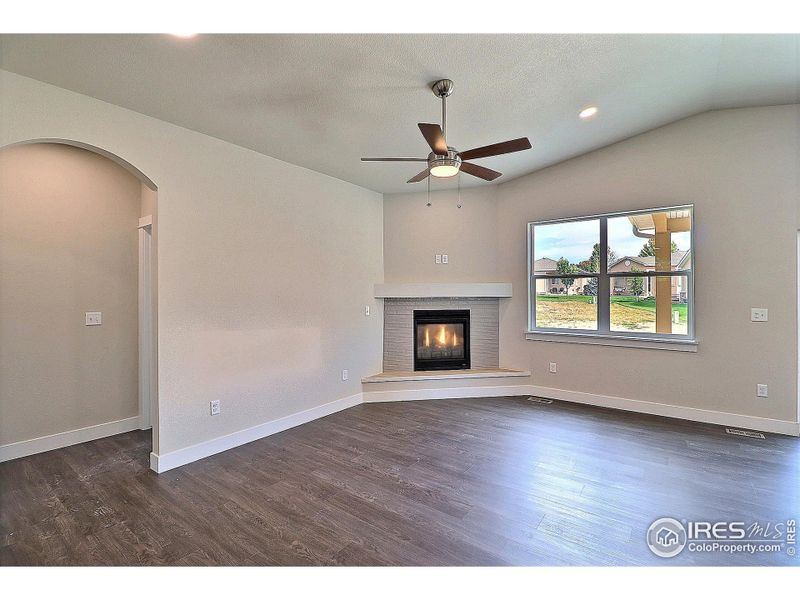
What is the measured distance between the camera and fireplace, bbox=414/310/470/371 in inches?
199

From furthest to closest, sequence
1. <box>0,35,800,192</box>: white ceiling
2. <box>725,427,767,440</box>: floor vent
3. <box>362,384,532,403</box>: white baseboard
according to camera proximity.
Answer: <box>362,384,532,403</box>: white baseboard → <box>725,427,767,440</box>: floor vent → <box>0,35,800,192</box>: white ceiling

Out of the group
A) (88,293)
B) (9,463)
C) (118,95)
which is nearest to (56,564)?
(9,463)

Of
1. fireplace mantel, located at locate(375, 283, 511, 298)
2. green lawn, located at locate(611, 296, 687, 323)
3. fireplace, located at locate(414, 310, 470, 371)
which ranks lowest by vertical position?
fireplace, located at locate(414, 310, 470, 371)

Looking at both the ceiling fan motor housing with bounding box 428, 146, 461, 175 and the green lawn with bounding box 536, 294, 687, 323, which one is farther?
the green lawn with bounding box 536, 294, 687, 323

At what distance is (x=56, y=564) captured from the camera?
5.87 feet

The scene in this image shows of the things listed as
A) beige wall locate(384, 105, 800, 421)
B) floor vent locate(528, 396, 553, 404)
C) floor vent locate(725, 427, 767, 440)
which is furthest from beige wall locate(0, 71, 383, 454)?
floor vent locate(725, 427, 767, 440)

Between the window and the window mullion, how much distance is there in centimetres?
1

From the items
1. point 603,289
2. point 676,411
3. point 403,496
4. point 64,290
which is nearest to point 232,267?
point 64,290

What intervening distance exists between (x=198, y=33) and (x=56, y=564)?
2.75 metres

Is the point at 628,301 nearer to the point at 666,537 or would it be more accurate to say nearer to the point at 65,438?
the point at 666,537

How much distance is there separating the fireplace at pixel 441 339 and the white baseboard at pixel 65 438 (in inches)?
128

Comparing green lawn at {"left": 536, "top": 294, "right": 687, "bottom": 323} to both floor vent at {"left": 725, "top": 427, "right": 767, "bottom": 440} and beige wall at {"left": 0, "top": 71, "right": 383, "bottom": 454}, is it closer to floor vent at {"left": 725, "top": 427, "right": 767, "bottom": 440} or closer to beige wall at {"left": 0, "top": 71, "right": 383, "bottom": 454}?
floor vent at {"left": 725, "top": 427, "right": 767, "bottom": 440}

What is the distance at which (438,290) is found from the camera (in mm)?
4871

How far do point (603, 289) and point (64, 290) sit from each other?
5.49 meters
